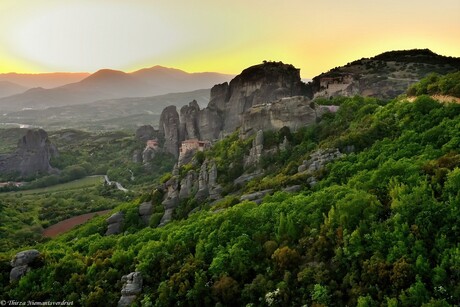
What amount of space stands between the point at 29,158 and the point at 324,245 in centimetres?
12021

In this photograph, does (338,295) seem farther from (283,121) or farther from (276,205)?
(283,121)

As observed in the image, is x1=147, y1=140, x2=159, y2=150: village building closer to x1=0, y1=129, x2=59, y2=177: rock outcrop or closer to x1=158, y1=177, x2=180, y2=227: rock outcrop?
x1=0, y1=129, x2=59, y2=177: rock outcrop

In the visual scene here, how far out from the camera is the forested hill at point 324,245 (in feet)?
56.9

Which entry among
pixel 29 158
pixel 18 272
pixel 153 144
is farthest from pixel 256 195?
pixel 29 158

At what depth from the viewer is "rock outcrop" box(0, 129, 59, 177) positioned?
12125 cm

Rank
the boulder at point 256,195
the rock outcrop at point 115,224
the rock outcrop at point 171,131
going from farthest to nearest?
the rock outcrop at point 171,131
the rock outcrop at point 115,224
the boulder at point 256,195

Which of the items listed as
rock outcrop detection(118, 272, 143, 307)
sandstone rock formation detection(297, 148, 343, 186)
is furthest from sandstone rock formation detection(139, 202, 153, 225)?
rock outcrop detection(118, 272, 143, 307)

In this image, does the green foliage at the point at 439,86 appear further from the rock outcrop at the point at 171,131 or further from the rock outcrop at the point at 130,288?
the rock outcrop at the point at 171,131

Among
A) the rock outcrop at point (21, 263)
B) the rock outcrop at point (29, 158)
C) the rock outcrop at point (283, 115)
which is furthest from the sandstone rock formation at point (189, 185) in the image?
the rock outcrop at point (29, 158)

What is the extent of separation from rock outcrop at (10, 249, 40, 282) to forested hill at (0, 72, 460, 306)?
1.55 feet

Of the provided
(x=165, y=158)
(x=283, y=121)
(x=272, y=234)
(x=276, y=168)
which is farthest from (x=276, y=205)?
(x=165, y=158)

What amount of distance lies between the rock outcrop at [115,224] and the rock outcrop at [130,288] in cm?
1932

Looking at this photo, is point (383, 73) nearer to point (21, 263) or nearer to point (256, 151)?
point (256, 151)

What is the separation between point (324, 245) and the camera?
1992cm
